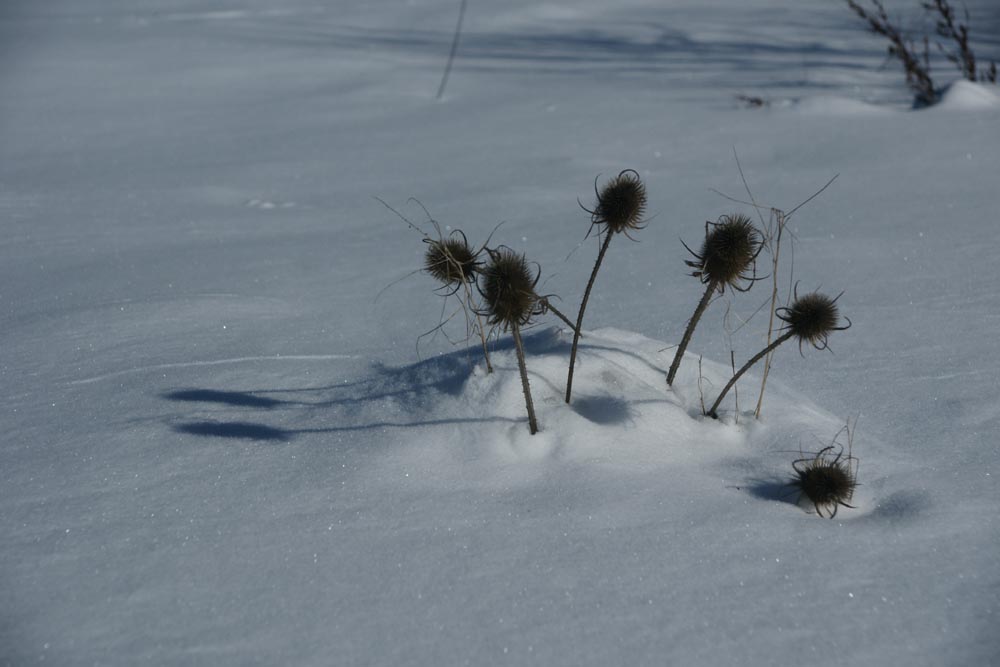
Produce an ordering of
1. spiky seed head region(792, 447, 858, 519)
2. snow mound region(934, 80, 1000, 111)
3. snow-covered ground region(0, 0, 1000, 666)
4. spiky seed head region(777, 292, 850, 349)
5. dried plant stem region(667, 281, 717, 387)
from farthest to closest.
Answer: snow mound region(934, 80, 1000, 111) → dried plant stem region(667, 281, 717, 387) → spiky seed head region(777, 292, 850, 349) → spiky seed head region(792, 447, 858, 519) → snow-covered ground region(0, 0, 1000, 666)

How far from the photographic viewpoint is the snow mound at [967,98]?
13.5ft

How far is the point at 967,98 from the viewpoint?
4.18 m

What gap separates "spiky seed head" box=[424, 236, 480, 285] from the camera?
1.70 metres

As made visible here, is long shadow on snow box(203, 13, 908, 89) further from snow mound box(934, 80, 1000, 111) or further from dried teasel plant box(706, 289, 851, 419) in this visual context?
dried teasel plant box(706, 289, 851, 419)

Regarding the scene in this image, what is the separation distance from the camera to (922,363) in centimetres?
205

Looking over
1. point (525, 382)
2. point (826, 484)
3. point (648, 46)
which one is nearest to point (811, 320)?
point (826, 484)

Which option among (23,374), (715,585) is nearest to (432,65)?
(23,374)

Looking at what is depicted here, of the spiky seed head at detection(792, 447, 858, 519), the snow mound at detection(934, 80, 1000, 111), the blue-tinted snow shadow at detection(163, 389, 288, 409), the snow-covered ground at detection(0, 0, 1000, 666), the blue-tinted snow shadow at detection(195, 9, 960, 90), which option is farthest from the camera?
the blue-tinted snow shadow at detection(195, 9, 960, 90)

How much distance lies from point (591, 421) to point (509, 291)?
1.19 ft

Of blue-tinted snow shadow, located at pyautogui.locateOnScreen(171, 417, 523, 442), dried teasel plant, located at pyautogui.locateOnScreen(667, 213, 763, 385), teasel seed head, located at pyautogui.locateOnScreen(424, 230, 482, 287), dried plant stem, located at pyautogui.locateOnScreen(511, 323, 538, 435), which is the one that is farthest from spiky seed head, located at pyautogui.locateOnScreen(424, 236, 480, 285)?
dried teasel plant, located at pyautogui.locateOnScreen(667, 213, 763, 385)

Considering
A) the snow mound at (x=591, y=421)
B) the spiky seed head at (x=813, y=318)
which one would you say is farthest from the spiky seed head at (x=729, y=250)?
the snow mound at (x=591, y=421)

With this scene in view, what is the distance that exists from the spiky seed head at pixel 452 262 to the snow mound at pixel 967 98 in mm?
3376

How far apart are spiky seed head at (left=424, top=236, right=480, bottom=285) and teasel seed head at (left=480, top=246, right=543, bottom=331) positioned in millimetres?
90

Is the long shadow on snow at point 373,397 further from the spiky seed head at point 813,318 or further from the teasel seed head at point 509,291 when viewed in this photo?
the spiky seed head at point 813,318
